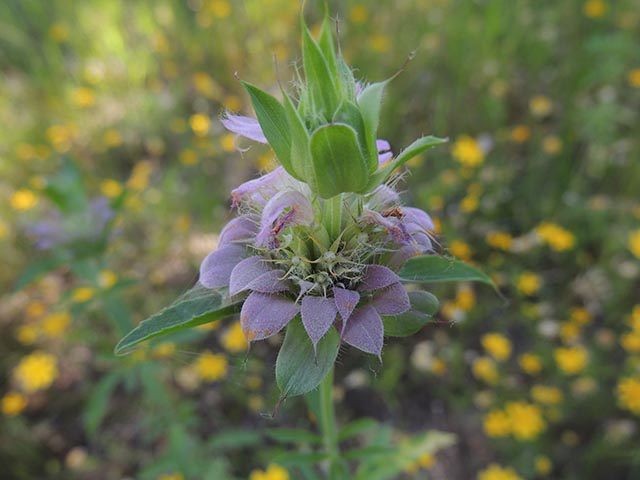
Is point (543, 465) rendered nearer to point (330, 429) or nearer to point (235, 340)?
point (330, 429)

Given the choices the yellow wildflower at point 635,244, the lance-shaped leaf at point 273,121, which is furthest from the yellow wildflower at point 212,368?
the yellow wildflower at point 635,244

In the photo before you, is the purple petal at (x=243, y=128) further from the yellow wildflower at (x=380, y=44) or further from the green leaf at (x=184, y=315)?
the yellow wildflower at (x=380, y=44)

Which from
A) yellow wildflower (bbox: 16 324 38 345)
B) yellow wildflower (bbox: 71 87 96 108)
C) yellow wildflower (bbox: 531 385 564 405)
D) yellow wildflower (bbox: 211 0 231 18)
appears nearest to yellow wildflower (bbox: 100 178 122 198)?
yellow wildflower (bbox: 71 87 96 108)

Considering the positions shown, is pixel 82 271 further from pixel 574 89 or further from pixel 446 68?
pixel 574 89

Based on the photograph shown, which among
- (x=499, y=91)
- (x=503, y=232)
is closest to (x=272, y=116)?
(x=503, y=232)

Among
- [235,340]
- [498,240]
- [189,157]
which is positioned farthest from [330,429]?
[189,157]

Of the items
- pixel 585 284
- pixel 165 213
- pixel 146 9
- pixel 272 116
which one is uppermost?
pixel 146 9
